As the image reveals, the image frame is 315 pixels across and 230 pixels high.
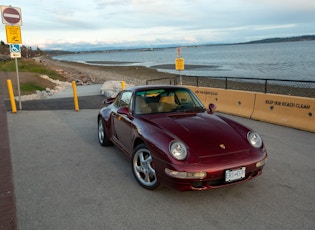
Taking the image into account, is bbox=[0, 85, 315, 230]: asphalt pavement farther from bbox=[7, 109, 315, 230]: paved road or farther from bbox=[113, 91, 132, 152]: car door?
bbox=[113, 91, 132, 152]: car door

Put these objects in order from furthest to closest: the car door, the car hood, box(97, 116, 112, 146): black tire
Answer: box(97, 116, 112, 146): black tire
the car door
the car hood

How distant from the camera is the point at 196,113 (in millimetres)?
5004

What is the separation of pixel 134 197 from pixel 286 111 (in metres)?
5.84

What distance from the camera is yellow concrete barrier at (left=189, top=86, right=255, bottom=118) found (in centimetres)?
945

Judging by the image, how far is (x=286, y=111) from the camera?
26.9ft

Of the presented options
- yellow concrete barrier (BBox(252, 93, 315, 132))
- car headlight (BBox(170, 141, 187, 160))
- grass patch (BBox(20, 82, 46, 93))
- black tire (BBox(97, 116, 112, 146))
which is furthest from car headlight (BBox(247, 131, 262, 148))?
grass patch (BBox(20, 82, 46, 93))

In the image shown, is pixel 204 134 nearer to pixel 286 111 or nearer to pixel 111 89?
pixel 286 111

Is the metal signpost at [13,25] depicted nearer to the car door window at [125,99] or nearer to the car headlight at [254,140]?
the car door window at [125,99]

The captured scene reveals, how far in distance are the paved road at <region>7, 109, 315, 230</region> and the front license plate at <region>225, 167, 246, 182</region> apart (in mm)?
352

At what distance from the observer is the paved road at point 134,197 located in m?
3.45

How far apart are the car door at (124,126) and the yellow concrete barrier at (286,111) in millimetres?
4869

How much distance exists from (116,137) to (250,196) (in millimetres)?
2755

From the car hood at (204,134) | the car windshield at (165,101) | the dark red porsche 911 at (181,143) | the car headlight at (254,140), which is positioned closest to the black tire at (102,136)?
the dark red porsche 911 at (181,143)

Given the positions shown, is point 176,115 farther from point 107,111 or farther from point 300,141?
point 300,141
